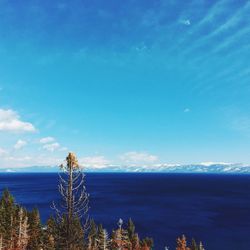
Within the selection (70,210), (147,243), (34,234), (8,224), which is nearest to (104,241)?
(34,234)

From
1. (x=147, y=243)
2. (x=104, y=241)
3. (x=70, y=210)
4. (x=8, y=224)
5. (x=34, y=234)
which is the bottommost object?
(x=147, y=243)

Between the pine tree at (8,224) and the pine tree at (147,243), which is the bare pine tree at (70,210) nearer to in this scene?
the pine tree at (8,224)

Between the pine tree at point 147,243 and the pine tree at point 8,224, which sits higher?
the pine tree at point 8,224

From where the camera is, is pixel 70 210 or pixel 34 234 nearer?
pixel 70 210

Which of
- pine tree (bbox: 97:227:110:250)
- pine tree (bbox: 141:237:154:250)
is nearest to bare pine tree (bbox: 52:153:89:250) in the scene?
pine tree (bbox: 97:227:110:250)

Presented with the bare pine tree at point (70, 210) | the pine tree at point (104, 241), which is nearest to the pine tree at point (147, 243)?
the pine tree at point (104, 241)

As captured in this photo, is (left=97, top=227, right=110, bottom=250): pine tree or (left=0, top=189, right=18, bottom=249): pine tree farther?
(left=0, top=189, right=18, bottom=249): pine tree

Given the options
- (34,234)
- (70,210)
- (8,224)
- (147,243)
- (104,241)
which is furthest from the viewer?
(147,243)

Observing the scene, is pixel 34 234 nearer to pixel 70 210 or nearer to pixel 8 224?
pixel 8 224

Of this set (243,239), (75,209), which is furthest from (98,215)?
(75,209)

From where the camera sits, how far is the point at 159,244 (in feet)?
389

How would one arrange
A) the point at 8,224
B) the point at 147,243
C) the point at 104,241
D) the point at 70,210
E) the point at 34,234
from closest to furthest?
the point at 70,210 < the point at 104,241 < the point at 34,234 < the point at 8,224 < the point at 147,243

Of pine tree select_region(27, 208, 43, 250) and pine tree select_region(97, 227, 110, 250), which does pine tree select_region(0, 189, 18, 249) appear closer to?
pine tree select_region(27, 208, 43, 250)

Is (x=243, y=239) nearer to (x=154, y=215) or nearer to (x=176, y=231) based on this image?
(x=176, y=231)
